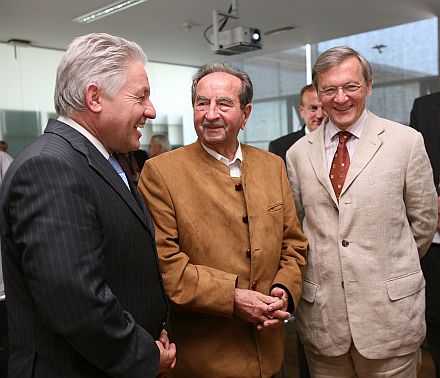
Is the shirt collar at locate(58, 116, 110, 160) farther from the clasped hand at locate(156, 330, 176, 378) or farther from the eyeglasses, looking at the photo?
the eyeglasses

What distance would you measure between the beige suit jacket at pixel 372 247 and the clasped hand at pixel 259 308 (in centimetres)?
25

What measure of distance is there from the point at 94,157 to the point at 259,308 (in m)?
0.78

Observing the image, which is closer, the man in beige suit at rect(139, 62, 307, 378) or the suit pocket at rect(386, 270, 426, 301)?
the man in beige suit at rect(139, 62, 307, 378)

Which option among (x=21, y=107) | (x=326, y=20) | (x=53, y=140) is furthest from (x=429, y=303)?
(x=21, y=107)

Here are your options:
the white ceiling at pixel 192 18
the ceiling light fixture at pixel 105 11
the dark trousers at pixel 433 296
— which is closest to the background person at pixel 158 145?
the white ceiling at pixel 192 18

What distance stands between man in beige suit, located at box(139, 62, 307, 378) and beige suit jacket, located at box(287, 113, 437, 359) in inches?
5.3

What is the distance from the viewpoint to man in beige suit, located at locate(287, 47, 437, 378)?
1.79m

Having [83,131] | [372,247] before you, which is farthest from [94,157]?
[372,247]

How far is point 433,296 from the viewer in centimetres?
286

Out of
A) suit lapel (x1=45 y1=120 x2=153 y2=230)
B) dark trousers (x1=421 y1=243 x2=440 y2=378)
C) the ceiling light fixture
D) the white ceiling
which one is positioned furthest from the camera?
the white ceiling

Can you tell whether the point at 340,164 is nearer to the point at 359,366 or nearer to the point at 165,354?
the point at 359,366

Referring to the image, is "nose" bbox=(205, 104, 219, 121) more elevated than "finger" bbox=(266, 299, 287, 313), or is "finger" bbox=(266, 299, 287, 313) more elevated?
"nose" bbox=(205, 104, 219, 121)

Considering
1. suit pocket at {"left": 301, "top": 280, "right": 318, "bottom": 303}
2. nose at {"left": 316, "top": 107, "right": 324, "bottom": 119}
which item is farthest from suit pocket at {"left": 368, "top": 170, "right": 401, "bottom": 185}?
nose at {"left": 316, "top": 107, "right": 324, "bottom": 119}

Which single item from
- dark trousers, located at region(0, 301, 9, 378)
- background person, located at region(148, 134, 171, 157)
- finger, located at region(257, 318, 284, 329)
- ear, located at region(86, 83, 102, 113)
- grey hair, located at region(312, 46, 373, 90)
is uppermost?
grey hair, located at region(312, 46, 373, 90)
